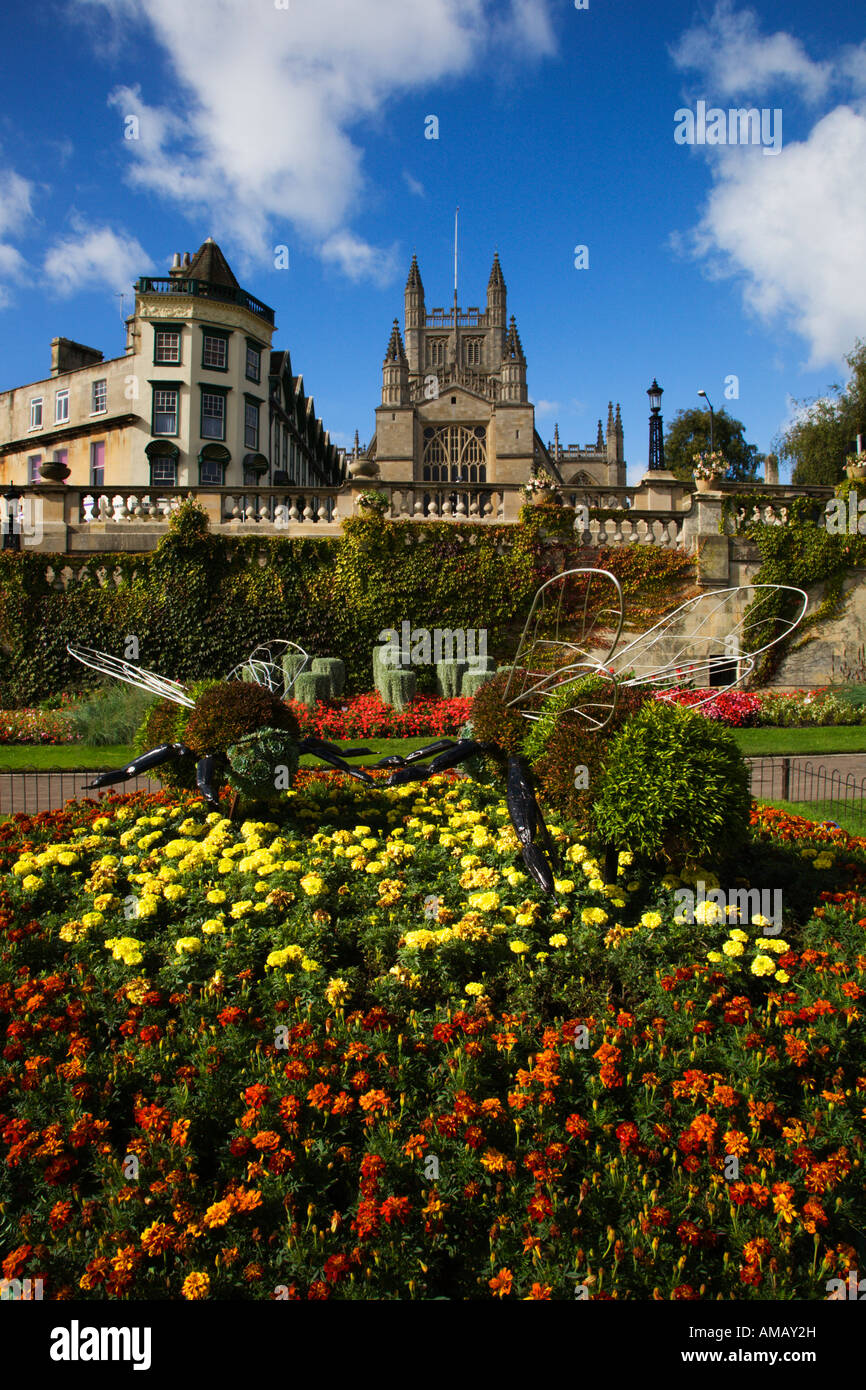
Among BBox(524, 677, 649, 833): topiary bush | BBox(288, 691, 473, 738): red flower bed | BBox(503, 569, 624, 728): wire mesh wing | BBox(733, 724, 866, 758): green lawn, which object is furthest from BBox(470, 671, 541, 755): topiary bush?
BBox(288, 691, 473, 738): red flower bed

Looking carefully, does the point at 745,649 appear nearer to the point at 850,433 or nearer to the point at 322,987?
the point at 322,987

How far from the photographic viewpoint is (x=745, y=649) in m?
18.0

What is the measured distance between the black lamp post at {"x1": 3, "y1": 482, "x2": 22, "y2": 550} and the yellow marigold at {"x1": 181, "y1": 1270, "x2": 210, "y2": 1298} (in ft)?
56.3

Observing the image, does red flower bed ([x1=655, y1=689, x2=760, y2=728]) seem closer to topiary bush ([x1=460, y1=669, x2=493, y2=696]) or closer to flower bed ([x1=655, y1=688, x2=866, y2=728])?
flower bed ([x1=655, y1=688, x2=866, y2=728])

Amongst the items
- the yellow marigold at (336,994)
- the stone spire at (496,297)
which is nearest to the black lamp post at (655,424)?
the yellow marigold at (336,994)

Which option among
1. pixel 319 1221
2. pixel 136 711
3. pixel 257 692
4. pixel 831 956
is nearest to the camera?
pixel 319 1221

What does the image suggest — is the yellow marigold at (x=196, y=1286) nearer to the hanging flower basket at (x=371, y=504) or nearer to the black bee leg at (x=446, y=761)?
the black bee leg at (x=446, y=761)

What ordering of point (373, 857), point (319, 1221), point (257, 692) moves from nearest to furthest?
1. point (319, 1221)
2. point (373, 857)
3. point (257, 692)

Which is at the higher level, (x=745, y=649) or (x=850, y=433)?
(x=850, y=433)

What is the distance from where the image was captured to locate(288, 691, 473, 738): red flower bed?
13883mm

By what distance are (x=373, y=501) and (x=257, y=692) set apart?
36.7ft

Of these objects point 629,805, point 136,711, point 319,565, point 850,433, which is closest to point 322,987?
point 629,805

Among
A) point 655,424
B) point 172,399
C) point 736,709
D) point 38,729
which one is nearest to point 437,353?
point 172,399
